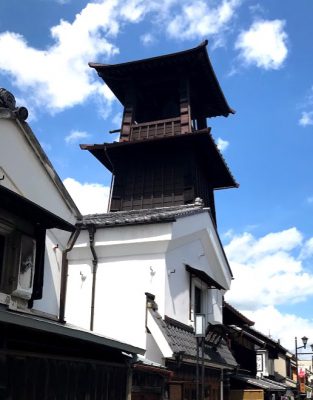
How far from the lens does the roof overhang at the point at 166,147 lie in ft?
70.6

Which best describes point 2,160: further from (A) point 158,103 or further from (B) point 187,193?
(A) point 158,103

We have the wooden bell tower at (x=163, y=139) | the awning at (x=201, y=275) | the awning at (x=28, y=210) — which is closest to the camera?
the awning at (x=28, y=210)

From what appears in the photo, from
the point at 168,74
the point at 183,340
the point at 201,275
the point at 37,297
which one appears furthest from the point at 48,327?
the point at 168,74

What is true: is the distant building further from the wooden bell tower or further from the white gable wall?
the wooden bell tower

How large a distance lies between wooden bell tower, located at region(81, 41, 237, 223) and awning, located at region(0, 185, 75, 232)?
431 inches

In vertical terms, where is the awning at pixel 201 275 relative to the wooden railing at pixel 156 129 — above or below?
below

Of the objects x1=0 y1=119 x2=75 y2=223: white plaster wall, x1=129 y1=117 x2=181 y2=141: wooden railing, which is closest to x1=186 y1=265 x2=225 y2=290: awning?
x1=0 y1=119 x2=75 y2=223: white plaster wall

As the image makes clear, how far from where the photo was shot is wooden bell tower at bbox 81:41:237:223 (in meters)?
21.6

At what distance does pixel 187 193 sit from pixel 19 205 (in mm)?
11924

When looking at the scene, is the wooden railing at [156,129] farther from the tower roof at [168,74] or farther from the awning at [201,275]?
the awning at [201,275]

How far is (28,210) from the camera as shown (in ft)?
33.4

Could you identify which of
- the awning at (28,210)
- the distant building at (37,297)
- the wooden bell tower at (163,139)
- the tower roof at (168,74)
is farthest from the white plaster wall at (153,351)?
the tower roof at (168,74)

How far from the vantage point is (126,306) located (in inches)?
590

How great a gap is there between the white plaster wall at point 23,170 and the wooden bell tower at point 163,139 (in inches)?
348
